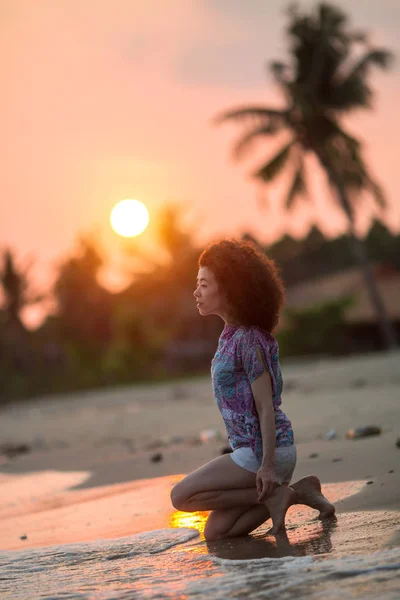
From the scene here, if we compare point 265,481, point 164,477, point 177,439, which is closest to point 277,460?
point 265,481

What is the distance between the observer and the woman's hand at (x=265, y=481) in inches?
136

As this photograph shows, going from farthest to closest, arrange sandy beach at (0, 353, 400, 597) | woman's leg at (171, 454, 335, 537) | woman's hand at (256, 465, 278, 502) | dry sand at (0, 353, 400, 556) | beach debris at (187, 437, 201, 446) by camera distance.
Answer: beach debris at (187, 437, 201, 446) → dry sand at (0, 353, 400, 556) → woman's leg at (171, 454, 335, 537) → woman's hand at (256, 465, 278, 502) → sandy beach at (0, 353, 400, 597)

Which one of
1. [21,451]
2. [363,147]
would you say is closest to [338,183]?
[363,147]

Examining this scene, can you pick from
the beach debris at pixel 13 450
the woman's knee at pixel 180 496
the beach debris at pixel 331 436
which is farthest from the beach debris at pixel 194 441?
the woman's knee at pixel 180 496

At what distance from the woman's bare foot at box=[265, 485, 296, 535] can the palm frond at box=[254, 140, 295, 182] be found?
2518 centimetres

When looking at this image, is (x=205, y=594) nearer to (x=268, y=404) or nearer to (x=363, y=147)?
(x=268, y=404)

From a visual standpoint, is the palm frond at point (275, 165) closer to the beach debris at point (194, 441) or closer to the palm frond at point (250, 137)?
the palm frond at point (250, 137)

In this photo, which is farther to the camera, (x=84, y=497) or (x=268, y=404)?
(x=84, y=497)

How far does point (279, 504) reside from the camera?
11.5ft

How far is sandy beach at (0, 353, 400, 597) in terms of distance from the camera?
11.0ft

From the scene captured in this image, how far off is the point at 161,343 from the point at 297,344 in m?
8.67

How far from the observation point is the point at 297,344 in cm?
3275

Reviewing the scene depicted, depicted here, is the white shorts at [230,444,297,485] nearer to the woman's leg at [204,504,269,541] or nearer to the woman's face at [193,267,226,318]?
the woman's leg at [204,504,269,541]

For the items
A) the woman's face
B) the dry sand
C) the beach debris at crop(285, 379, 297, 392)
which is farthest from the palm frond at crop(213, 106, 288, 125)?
the woman's face
